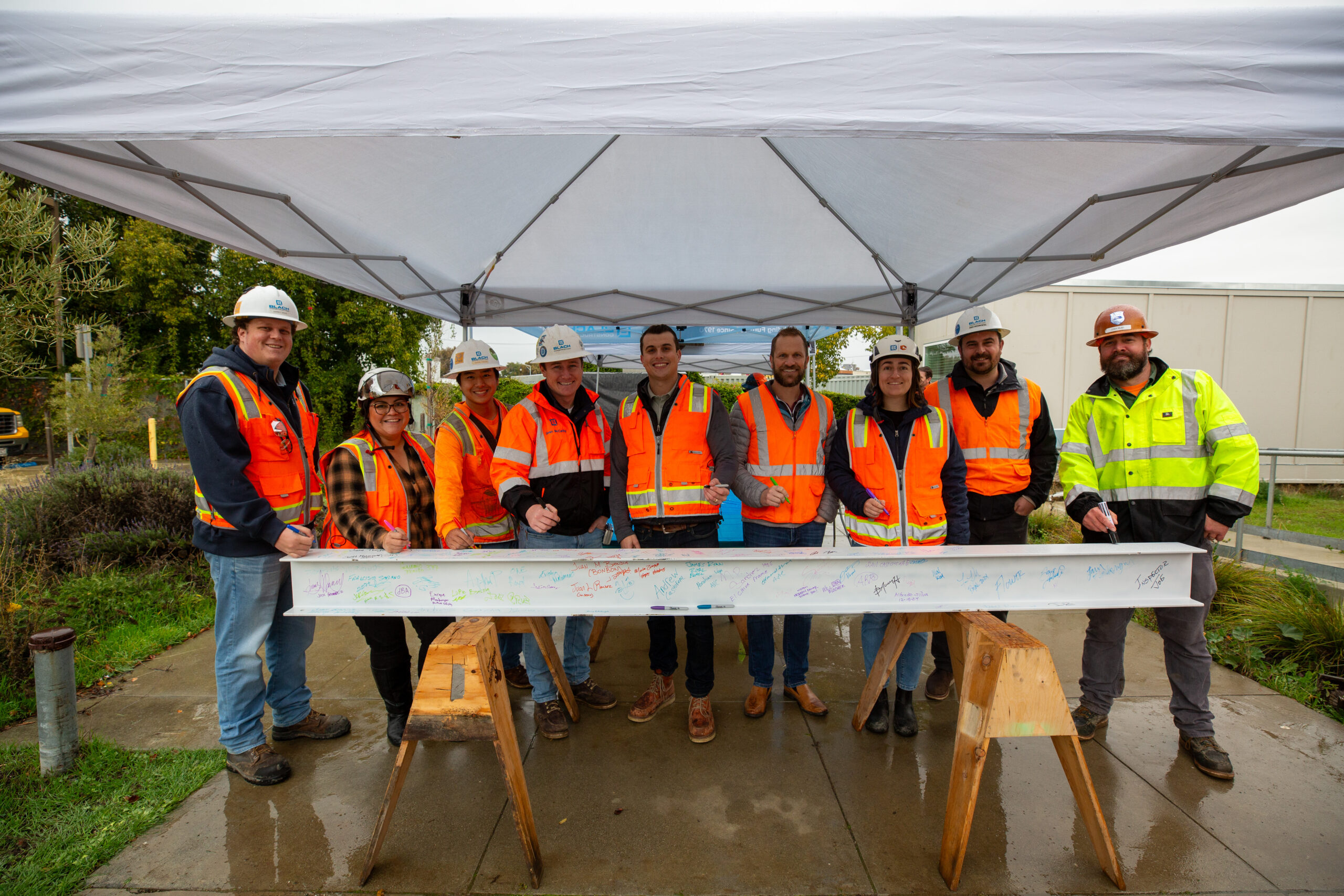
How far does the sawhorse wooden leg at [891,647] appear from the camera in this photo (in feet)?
8.75

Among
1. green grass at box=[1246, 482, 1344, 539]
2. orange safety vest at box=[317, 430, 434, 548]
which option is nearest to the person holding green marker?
orange safety vest at box=[317, 430, 434, 548]

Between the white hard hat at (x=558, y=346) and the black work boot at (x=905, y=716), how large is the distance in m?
2.29

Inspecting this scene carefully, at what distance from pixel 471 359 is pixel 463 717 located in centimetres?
180

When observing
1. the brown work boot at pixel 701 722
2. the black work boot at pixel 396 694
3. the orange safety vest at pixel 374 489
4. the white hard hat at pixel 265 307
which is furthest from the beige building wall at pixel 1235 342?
the white hard hat at pixel 265 307

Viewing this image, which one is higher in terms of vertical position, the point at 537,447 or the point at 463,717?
the point at 537,447

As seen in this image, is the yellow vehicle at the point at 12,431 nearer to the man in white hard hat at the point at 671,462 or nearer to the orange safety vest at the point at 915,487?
the man in white hard hat at the point at 671,462

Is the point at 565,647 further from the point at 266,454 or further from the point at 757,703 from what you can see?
the point at 266,454

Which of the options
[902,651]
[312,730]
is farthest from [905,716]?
[312,730]

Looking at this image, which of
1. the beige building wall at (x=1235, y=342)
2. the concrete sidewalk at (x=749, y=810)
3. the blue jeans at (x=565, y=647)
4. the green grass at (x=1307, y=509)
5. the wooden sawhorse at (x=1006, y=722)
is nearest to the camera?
the wooden sawhorse at (x=1006, y=722)

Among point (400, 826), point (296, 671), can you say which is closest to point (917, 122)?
point (400, 826)

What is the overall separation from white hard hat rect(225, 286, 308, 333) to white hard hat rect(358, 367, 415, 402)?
0.34 metres

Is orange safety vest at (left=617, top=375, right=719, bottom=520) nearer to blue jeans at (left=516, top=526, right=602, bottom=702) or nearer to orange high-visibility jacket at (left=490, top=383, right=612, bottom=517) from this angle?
orange high-visibility jacket at (left=490, top=383, right=612, bottom=517)

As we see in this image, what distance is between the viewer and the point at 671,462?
290 cm

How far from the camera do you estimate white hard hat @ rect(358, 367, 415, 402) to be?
2.80 metres
